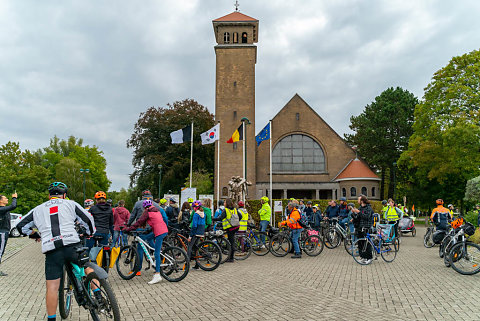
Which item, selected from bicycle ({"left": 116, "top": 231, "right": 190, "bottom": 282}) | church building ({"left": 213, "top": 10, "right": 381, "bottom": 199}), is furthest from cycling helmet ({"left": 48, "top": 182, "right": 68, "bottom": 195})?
church building ({"left": 213, "top": 10, "right": 381, "bottom": 199})

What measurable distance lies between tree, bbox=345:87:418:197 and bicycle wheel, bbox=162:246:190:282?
39295 millimetres

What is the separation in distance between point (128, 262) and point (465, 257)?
7.97 metres

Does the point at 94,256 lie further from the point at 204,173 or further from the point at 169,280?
the point at 204,173

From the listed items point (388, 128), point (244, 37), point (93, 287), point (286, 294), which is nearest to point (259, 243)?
point (286, 294)

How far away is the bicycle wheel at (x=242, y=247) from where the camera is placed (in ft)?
40.0

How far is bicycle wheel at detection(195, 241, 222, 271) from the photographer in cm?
997

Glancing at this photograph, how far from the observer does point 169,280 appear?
→ 8562 millimetres

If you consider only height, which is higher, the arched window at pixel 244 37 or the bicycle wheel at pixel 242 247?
the arched window at pixel 244 37

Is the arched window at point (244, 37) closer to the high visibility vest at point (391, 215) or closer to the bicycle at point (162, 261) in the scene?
the high visibility vest at point (391, 215)

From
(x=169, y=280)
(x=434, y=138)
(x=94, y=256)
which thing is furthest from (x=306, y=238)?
(x=434, y=138)

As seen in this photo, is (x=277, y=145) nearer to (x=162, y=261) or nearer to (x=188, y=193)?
(x=188, y=193)

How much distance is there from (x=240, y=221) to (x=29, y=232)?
25.2 feet

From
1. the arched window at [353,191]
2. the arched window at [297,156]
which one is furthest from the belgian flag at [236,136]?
the arched window at [353,191]

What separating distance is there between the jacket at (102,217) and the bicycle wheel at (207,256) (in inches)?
91.5
